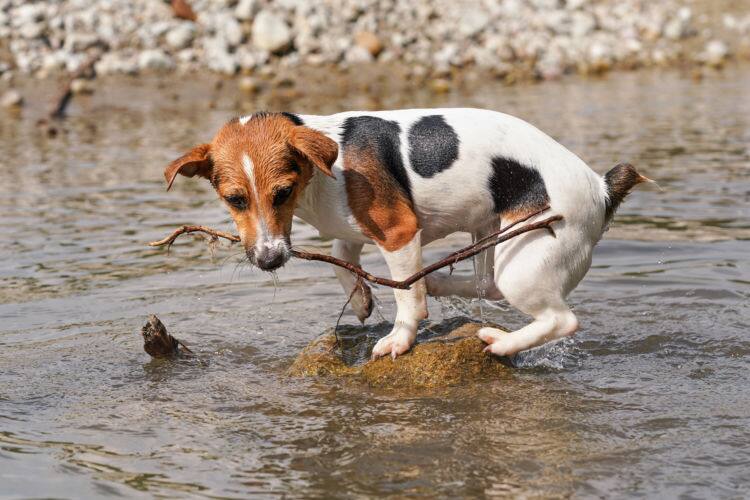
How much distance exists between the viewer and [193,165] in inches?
262

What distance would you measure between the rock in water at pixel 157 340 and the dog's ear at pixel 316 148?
1.83 metres

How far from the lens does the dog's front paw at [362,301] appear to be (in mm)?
8023

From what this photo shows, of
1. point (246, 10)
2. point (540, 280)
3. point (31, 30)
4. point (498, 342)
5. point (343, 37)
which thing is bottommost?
point (498, 342)

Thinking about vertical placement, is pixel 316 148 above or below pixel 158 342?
above

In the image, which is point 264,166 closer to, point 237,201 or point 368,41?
point 237,201

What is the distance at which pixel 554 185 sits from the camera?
7.07m

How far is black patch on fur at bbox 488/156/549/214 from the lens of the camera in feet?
23.2

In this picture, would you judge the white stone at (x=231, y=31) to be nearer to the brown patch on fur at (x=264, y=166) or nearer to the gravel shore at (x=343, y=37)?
the gravel shore at (x=343, y=37)

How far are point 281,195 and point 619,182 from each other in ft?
7.43

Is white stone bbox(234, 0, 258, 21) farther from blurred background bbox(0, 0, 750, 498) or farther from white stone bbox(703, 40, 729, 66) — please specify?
white stone bbox(703, 40, 729, 66)

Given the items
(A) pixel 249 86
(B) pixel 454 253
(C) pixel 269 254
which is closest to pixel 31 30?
(A) pixel 249 86

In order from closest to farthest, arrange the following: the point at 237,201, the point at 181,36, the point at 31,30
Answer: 1. the point at 237,201
2. the point at 31,30
3. the point at 181,36

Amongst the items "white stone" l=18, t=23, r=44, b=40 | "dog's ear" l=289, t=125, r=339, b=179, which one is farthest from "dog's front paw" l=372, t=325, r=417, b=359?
"white stone" l=18, t=23, r=44, b=40

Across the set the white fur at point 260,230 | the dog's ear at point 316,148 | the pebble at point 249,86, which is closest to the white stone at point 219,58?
the pebble at point 249,86
